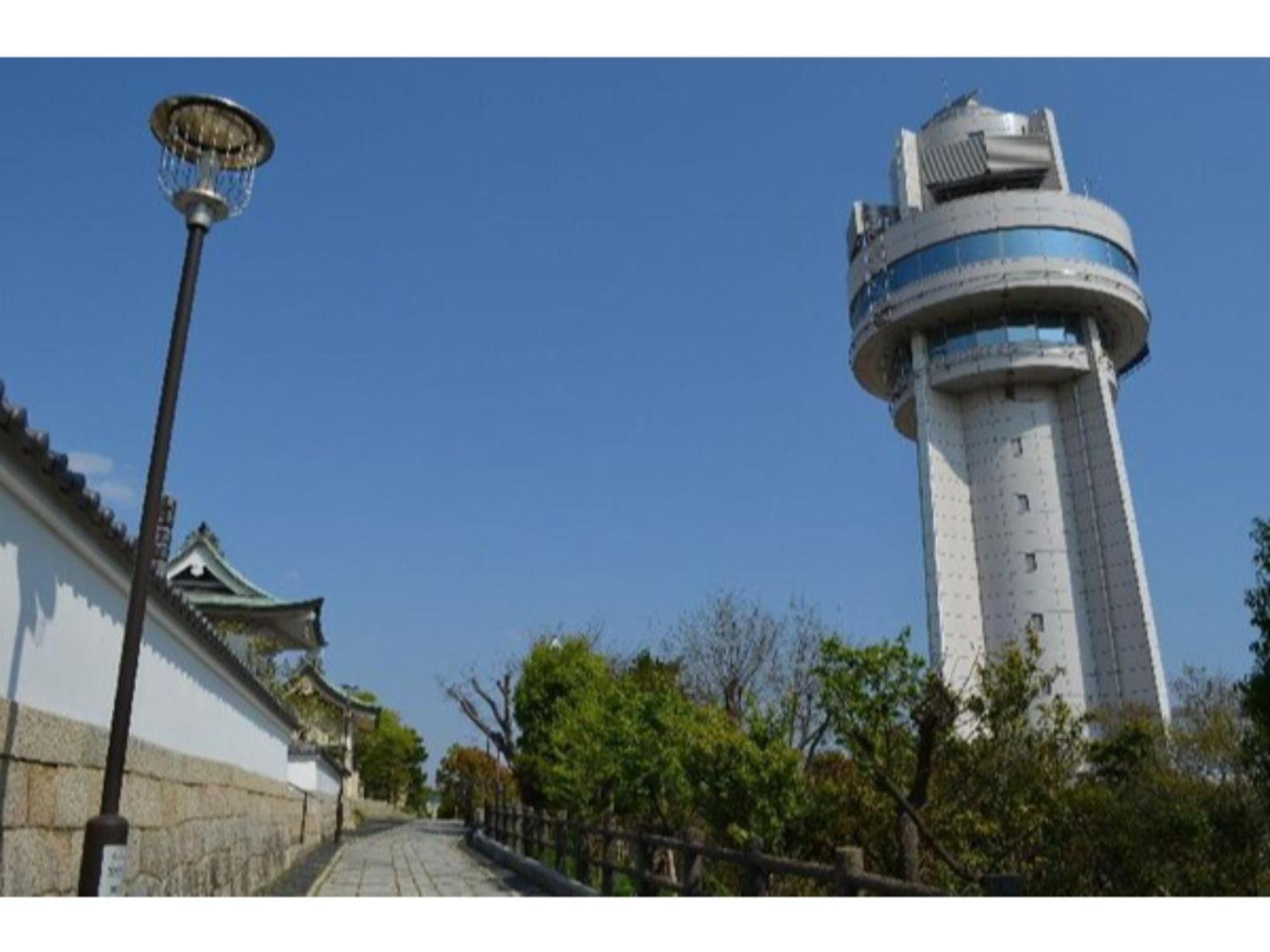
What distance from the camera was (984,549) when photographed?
3506 cm

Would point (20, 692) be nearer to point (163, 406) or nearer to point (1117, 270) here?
point (163, 406)

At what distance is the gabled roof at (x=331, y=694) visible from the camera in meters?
29.7

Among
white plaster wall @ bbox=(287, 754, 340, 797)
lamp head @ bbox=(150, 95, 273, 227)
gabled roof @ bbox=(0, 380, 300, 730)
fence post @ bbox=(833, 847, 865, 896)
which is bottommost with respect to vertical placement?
fence post @ bbox=(833, 847, 865, 896)

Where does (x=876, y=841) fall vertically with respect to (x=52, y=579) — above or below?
below

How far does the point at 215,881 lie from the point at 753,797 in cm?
587

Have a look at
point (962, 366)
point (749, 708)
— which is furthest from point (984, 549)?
point (749, 708)

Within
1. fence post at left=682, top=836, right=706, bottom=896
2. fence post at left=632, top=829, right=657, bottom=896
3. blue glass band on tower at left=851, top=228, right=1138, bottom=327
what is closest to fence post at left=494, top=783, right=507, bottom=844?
fence post at left=632, top=829, right=657, bottom=896

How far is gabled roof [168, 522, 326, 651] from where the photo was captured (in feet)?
78.9

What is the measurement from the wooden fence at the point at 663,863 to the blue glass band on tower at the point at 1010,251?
84.4 ft

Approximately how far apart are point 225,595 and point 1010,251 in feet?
94.8

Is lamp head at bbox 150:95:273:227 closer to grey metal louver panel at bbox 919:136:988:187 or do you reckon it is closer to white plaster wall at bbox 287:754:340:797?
white plaster wall at bbox 287:754:340:797

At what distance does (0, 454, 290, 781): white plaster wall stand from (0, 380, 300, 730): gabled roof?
0.05 metres

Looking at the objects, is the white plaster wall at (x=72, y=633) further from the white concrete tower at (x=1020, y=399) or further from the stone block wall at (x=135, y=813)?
the white concrete tower at (x=1020, y=399)

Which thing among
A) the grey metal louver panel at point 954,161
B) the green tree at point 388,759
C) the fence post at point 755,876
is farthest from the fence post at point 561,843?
the green tree at point 388,759
